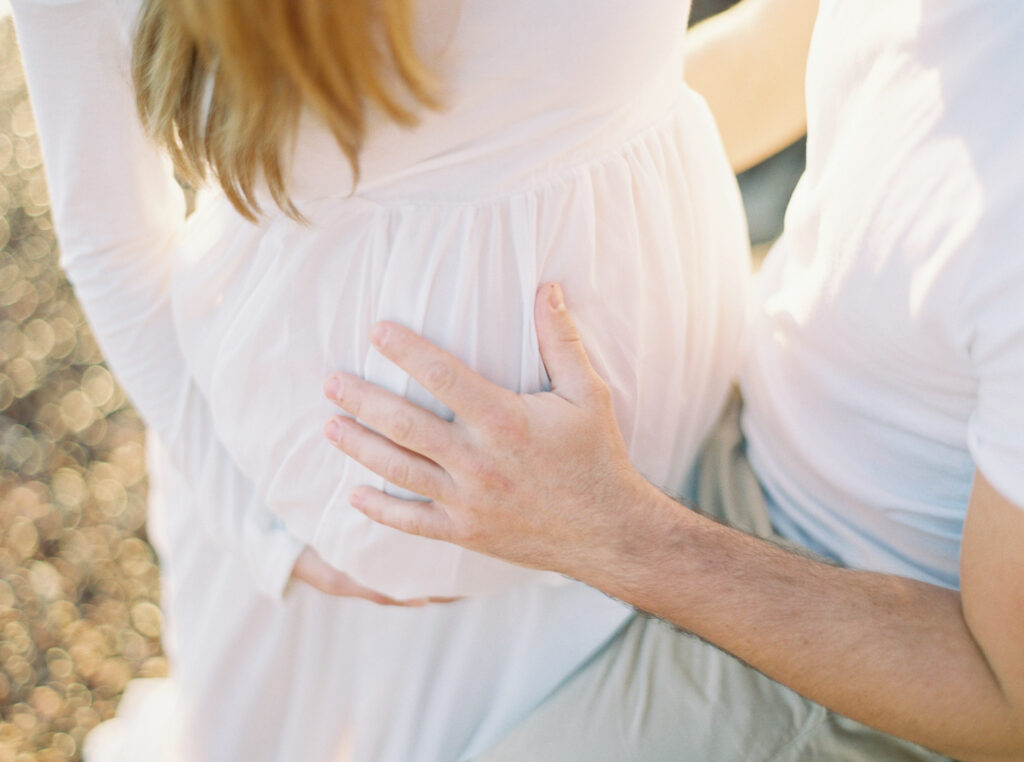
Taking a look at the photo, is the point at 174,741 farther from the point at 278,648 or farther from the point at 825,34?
the point at 825,34

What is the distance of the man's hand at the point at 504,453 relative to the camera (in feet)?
2.74

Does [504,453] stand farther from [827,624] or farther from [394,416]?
[827,624]

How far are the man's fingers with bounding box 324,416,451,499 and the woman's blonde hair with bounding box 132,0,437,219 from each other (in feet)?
0.79

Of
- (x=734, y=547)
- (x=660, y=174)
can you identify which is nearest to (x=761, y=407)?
(x=734, y=547)

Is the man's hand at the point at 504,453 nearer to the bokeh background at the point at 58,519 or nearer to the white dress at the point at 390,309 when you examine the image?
the white dress at the point at 390,309

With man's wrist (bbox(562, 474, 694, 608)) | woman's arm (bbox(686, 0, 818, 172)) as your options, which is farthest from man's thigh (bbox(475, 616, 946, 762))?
woman's arm (bbox(686, 0, 818, 172))

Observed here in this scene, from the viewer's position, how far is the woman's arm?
124 centimetres

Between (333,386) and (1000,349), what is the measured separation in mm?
645

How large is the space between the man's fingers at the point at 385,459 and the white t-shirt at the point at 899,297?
43cm

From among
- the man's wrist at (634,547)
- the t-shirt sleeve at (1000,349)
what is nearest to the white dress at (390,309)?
the man's wrist at (634,547)

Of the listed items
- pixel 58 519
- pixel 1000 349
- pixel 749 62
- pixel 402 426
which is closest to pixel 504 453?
pixel 402 426

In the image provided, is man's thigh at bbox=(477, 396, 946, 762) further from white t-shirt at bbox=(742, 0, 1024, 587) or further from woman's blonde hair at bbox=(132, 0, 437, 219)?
woman's blonde hair at bbox=(132, 0, 437, 219)

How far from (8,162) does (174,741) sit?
247cm

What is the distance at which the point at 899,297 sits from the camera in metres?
0.79
